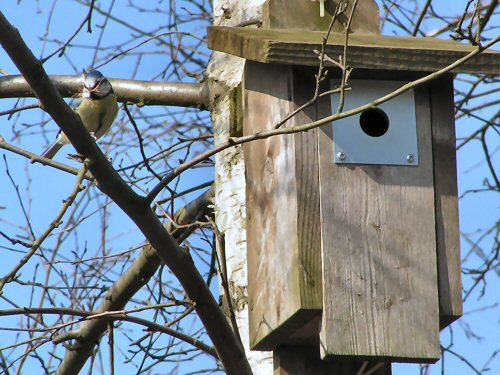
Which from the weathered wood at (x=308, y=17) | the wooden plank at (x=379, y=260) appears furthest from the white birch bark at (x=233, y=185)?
the wooden plank at (x=379, y=260)

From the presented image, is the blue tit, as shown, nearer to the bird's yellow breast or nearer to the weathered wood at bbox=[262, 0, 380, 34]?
the bird's yellow breast

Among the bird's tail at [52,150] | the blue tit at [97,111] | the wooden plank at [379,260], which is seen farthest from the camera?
the bird's tail at [52,150]

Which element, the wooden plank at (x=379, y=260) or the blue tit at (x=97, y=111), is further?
the blue tit at (x=97, y=111)

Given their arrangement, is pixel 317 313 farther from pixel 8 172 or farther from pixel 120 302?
pixel 8 172

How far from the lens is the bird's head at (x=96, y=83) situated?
3.62 m

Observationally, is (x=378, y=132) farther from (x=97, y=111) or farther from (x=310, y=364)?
(x=97, y=111)

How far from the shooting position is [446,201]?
2.38 metres

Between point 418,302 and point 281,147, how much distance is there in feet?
1.76

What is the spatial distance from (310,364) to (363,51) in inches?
33.3

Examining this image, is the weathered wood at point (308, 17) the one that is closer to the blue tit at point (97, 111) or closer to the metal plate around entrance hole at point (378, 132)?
the metal plate around entrance hole at point (378, 132)

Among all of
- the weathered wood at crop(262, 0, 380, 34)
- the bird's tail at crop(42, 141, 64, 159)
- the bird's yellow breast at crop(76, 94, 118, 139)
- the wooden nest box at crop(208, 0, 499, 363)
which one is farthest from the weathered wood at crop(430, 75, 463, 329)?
the bird's tail at crop(42, 141, 64, 159)

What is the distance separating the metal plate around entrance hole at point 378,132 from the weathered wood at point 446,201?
0.07 m

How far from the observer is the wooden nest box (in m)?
2.22

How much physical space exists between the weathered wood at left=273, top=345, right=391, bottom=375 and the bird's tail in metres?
2.77
